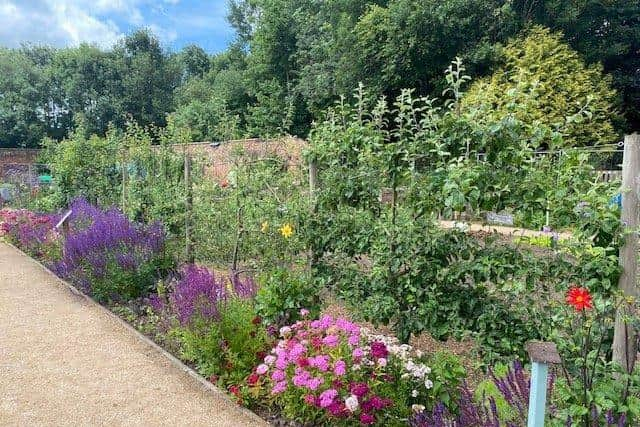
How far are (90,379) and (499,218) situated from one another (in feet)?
9.30

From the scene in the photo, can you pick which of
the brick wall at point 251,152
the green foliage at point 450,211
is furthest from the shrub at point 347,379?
the brick wall at point 251,152

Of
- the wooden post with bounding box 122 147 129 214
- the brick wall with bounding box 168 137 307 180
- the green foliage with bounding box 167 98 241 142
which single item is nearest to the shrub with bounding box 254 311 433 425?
the brick wall with bounding box 168 137 307 180

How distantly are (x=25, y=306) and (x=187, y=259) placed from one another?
5.56 feet

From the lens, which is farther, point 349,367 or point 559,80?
point 559,80

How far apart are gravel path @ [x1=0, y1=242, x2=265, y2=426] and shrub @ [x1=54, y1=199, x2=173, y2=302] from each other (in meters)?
0.29

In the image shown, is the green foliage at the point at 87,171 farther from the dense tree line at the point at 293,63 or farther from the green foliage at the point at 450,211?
the green foliage at the point at 450,211

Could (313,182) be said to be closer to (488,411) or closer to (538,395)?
(488,411)

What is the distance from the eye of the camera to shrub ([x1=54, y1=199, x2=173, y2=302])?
4738 millimetres

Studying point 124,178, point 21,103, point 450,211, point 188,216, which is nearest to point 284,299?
point 450,211

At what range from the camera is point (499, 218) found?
2818 millimetres

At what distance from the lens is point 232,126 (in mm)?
5820

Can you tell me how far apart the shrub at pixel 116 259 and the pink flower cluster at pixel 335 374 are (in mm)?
2682

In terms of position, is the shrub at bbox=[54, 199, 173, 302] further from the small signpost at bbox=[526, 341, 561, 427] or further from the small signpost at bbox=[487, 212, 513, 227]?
the small signpost at bbox=[526, 341, 561, 427]

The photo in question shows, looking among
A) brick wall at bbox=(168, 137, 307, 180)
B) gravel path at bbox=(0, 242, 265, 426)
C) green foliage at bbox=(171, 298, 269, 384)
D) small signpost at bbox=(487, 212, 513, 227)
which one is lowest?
gravel path at bbox=(0, 242, 265, 426)
